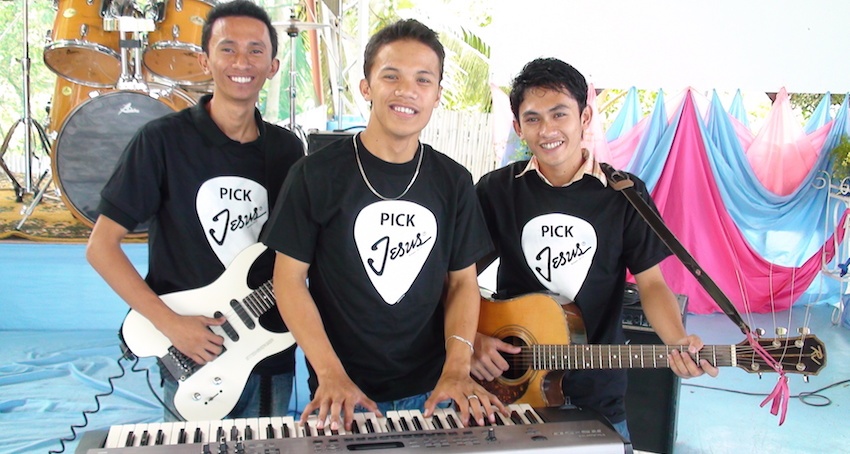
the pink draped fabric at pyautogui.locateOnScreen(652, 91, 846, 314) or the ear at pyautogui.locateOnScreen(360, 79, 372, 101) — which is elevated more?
the ear at pyautogui.locateOnScreen(360, 79, 372, 101)

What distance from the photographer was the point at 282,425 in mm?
1436

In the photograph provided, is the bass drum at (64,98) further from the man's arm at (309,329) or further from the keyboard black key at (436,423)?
the keyboard black key at (436,423)

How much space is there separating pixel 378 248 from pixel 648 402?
7.10ft

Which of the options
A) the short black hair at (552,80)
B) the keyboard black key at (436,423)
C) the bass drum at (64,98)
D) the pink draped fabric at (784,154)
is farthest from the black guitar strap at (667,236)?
the pink draped fabric at (784,154)

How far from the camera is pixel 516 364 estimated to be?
83.0 inches

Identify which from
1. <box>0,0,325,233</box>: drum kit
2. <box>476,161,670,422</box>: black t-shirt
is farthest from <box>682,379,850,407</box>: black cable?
<box>0,0,325,233</box>: drum kit

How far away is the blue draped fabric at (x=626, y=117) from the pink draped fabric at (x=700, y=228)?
0.47 meters

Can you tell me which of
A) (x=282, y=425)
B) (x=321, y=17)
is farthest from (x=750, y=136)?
(x=282, y=425)

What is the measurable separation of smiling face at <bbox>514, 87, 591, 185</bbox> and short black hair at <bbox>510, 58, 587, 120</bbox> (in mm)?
15

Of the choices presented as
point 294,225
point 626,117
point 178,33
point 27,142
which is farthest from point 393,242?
point 626,117

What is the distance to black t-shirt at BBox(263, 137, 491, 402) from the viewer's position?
1.73 m

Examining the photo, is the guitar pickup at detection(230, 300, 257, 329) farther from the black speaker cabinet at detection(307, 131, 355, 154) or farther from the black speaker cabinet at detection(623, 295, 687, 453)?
the black speaker cabinet at detection(623, 295, 687, 453)

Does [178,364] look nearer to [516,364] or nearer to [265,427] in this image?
[265,427]

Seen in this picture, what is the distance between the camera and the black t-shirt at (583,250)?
81.5 inches
